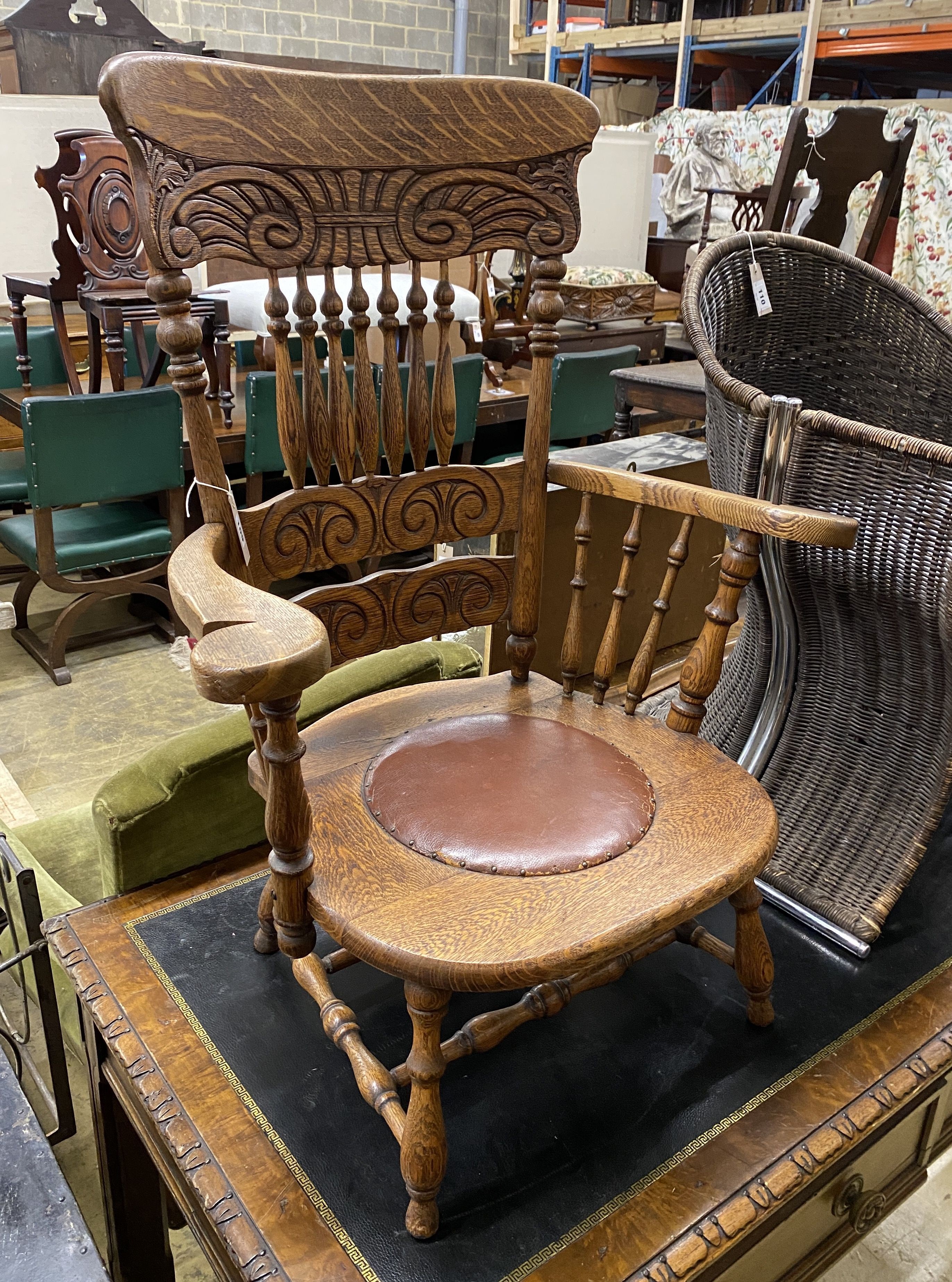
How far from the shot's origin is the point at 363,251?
112 centimetres

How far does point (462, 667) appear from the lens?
1552 millimetres

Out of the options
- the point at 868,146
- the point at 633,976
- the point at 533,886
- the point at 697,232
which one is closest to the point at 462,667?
the point at 633,976

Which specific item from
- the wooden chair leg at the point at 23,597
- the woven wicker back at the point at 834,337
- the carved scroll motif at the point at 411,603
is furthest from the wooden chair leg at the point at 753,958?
the wooden chair leg at the point at 23,597

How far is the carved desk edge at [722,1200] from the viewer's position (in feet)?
2.95

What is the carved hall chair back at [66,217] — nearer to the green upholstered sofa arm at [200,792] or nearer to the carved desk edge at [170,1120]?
the green upholstered sofa arm at [200,792]

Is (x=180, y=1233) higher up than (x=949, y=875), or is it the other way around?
(x=949, y=875)

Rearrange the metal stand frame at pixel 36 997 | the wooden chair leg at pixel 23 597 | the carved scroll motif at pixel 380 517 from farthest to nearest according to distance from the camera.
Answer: the wooden chair leg at pixel 23 597 < the metal stand frame at pixel 36 997 < the carved scroll motif at pixel 380 517

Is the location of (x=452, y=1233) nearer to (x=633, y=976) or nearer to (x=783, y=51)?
(x=633, y=976)

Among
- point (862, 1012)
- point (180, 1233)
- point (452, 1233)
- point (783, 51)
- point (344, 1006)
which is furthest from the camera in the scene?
point (783, 51)

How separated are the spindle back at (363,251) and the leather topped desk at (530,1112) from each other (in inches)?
18.2

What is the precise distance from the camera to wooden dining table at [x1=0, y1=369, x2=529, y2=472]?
3.34 m

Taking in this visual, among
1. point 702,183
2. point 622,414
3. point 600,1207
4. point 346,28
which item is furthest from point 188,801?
point 346,28

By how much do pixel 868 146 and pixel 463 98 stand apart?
2.59 m

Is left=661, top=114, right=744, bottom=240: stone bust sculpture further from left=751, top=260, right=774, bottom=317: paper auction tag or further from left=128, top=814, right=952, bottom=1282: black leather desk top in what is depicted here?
left=128, top=814, right=952, bottom=1282: black leather desk top
